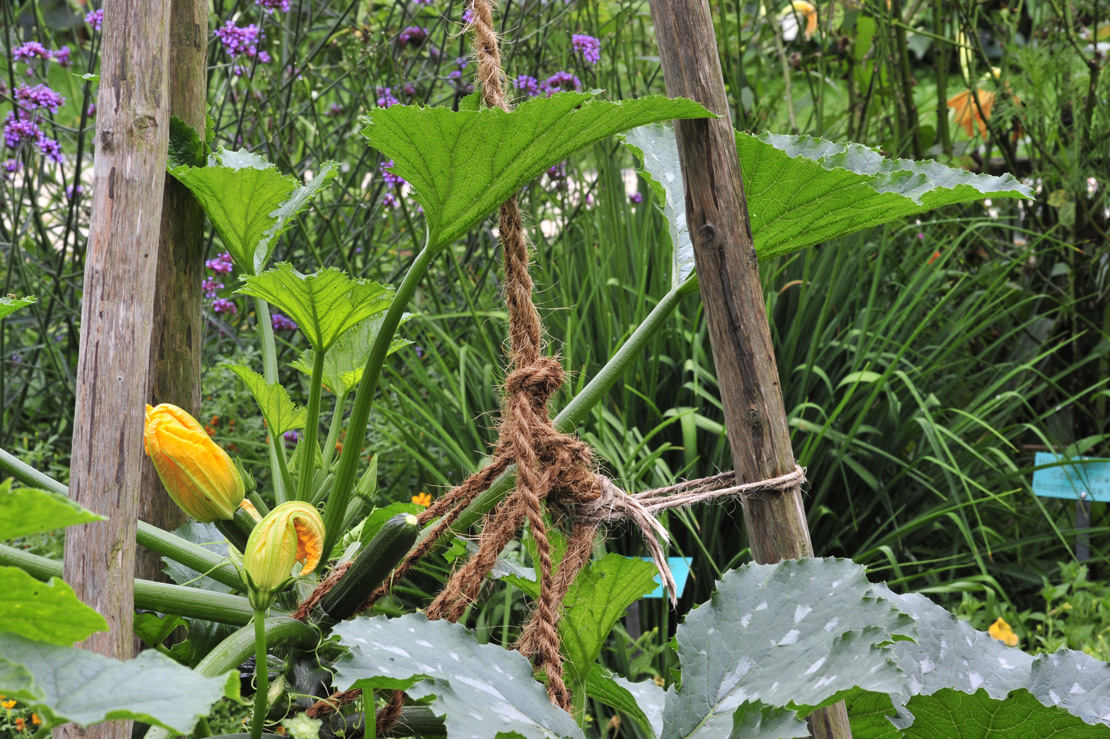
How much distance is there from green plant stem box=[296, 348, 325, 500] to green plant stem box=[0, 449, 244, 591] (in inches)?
3.9

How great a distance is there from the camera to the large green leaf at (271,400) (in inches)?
29.8

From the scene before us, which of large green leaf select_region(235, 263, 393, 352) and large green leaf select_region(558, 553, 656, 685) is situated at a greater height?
large green leaf select_region(235, 263, 393, 352)

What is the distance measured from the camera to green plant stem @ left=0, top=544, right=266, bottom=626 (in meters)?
0.60

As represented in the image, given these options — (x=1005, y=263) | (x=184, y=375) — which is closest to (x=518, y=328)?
(x=184, y=375)

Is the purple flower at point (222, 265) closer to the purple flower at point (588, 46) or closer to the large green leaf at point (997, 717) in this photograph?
the purple flower at point (588, 46)

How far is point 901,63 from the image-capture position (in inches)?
89.0

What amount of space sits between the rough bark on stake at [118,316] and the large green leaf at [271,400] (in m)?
0.22

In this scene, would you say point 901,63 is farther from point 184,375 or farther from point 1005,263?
point 184,375

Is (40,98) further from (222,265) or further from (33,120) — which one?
(222,265)

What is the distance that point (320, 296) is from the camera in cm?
64

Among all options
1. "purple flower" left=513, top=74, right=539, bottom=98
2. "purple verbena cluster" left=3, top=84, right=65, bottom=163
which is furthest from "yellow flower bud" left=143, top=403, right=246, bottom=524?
"purple flower" left=513, top=74, right=539, bottom=98

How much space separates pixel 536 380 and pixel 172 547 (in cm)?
31

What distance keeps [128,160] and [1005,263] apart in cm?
202

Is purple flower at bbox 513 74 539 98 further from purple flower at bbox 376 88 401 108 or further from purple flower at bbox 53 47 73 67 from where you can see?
purple flower at bbox 53 47 73 67
